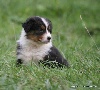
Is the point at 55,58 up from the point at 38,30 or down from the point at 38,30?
down

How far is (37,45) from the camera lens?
8.28 m

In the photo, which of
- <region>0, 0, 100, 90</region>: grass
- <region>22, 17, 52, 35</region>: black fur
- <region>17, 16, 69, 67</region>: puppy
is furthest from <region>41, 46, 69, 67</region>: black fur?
<region>22, 17, 52, 35</region>: black fur

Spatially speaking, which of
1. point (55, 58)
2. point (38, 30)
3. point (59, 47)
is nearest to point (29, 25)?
point (38, 30)

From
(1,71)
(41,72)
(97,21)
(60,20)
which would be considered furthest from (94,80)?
(97,21)

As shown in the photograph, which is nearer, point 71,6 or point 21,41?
point 21,41

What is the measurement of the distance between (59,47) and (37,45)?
1651 millimetres

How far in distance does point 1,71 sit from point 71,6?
10.3m

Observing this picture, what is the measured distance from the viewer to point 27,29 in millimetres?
8273

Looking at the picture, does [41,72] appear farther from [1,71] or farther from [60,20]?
[60,20]

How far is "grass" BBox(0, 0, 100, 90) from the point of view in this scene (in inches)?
232

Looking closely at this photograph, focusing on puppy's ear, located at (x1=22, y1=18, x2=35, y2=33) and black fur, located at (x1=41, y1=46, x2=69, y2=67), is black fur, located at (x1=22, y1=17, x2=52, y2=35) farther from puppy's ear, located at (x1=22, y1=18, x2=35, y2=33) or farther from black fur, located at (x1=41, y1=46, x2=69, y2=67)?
black fur, located at (x1=41, y1=46, x2=69, y2=67)

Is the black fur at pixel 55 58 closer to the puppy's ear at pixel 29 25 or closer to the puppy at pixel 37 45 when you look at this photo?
the puppy at pixel 37 45

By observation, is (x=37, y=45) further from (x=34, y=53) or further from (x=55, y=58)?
(x=55, y=58)

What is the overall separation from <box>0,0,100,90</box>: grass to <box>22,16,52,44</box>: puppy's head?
0.55 meters
